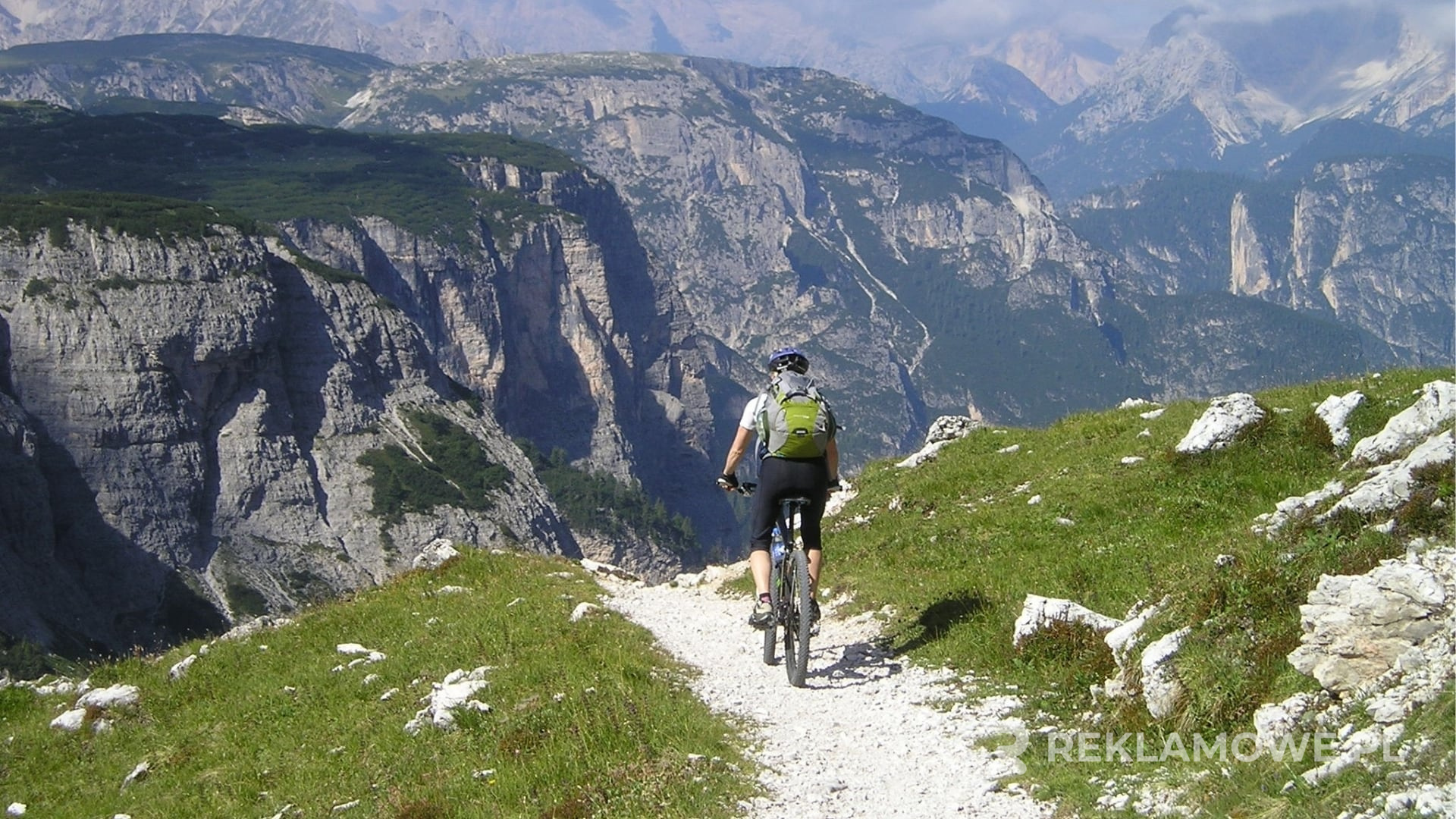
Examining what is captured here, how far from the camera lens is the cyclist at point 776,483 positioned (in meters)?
14.9

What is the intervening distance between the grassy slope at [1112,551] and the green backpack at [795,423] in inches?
129

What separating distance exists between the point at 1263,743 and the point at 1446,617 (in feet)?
5.76

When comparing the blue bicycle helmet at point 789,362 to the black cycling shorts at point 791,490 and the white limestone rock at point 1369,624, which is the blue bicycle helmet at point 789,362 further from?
the white limestone rock at point 1369,624

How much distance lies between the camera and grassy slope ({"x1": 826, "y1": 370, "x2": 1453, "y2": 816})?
442 inches

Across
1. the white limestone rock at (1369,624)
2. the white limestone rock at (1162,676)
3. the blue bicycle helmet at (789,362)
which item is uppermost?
the blue bicycle helmet at (789,362)

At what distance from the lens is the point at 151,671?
20.8 metres

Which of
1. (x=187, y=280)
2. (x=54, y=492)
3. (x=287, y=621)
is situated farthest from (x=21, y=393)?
(x=287, y=621)

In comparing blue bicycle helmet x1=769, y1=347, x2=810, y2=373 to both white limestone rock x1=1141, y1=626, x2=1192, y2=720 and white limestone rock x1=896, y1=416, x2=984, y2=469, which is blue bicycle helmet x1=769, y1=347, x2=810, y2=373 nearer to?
white limestone rock x1=1141, y1=626, x2=1192, y2=720

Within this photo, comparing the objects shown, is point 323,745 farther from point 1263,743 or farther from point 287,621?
point 1263,743

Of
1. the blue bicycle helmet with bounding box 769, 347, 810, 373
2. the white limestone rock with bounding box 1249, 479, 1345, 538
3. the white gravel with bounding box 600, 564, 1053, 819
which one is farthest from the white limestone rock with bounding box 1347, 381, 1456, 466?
the blue bicycle helmet with bounding box 769, 347, 810, 373

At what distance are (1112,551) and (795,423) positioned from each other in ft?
18.8

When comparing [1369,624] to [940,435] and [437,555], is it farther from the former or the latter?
[940,435]

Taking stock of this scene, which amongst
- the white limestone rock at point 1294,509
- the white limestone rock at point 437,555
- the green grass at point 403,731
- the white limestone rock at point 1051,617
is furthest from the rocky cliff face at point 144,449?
the white limestone rock at point 1294,509

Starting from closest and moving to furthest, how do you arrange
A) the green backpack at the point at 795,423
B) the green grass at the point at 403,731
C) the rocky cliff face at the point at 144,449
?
the green grass at the point at 403,731 → the green backpack at the point at 795,423 → the rocky cliff face at the point at 144,449
